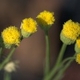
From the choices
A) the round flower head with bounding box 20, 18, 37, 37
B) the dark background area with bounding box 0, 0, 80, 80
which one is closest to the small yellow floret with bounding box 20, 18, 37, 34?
the round flower head with bounding box 20, 18, 37, 37

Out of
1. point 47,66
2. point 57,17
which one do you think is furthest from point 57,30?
point 47,66

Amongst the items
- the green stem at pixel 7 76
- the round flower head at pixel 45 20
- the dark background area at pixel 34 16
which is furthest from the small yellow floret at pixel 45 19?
the dark background area at pixel 34 16

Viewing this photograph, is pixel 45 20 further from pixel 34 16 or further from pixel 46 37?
pixel 34 16

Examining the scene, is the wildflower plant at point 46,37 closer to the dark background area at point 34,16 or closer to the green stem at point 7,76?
the green stem at point 7,76

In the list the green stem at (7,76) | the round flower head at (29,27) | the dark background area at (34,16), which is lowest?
the green stem at (7,76)

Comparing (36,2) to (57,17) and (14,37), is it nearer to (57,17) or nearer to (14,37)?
(57,17)

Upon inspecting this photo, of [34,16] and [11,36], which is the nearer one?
[11,36]

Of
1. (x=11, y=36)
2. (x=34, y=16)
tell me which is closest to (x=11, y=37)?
(x=11, y=36)
